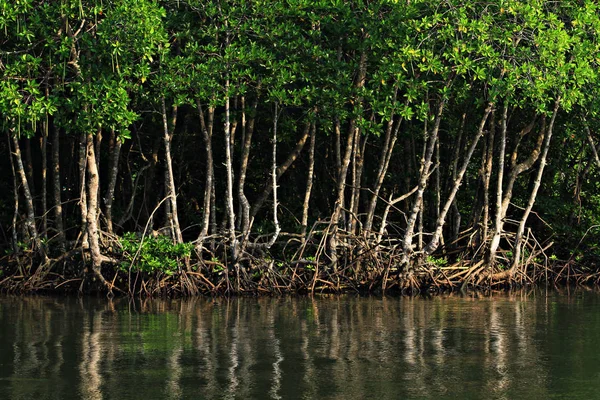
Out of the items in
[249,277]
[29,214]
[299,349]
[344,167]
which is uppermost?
[344,167]

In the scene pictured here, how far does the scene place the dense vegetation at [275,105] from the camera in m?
18.4

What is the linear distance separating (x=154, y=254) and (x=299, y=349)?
6237 mm

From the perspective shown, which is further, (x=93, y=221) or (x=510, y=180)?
(x=510, y=180)

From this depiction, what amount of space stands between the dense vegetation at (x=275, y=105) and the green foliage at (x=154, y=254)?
0.13ft

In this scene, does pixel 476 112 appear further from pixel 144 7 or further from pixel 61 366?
pixel 61 366

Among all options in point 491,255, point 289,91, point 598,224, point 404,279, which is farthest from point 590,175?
point 289,91

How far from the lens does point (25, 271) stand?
19969 mm

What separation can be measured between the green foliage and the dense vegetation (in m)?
0.04

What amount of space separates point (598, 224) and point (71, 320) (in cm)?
1117

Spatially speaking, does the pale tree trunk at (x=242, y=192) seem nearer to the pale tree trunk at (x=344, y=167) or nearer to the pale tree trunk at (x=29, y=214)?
the pale tree trunk at (x=344, y=167)

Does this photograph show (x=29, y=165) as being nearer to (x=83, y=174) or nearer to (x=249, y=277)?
(x=83, y=174)

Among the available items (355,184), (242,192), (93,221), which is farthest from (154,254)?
(355,184)

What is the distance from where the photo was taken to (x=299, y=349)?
43.7 ft

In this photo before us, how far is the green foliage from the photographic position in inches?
739
